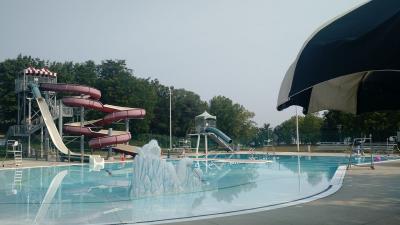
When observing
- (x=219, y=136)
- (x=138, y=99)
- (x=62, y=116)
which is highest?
(x=138, y=99)

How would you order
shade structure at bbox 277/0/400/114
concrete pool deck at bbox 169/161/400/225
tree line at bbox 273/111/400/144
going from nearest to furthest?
shade structure at bbox 277/0/400/114 < concrete pool deck at bbox 169/161/400/225 < tree line at bbox 273/111/400/144

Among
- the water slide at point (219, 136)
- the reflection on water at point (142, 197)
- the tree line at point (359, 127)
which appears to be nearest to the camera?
the reflection on water at point (142, 197)

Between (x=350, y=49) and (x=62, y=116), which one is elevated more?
(x=62, y=116)

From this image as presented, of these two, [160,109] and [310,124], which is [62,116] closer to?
[160,109]

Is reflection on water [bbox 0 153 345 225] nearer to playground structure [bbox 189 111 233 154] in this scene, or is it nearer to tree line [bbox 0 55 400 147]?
playground structure [bbox 189 111 233 154]

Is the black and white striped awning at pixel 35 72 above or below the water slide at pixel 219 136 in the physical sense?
above

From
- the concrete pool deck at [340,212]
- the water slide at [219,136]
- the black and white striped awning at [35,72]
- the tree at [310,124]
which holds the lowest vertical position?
the concrete pool deck at [340,212]

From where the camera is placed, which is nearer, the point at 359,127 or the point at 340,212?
the point at 340,212

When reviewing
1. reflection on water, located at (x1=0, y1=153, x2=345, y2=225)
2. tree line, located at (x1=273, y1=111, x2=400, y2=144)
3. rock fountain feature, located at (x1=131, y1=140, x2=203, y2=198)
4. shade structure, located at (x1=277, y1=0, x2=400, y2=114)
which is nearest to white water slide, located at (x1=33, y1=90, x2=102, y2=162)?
reflection on water, located at (x1=0, y1=153, x2=345, y2=225)

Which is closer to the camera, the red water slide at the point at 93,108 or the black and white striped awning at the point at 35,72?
the red water slide at the point at 93,108

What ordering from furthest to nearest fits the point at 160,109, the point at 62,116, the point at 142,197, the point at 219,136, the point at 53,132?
the point at 160,109 < the point at 219,136 < the point at 62,116 < the point at 53,132 < the point at 142,197

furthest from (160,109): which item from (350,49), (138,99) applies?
(350,49)

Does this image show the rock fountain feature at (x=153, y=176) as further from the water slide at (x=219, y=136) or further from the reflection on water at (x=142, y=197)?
the water slide at (x=219, y=136)

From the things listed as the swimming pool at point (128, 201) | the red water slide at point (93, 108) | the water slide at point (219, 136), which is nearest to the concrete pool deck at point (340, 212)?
the swimming pool at point (128, 201)
